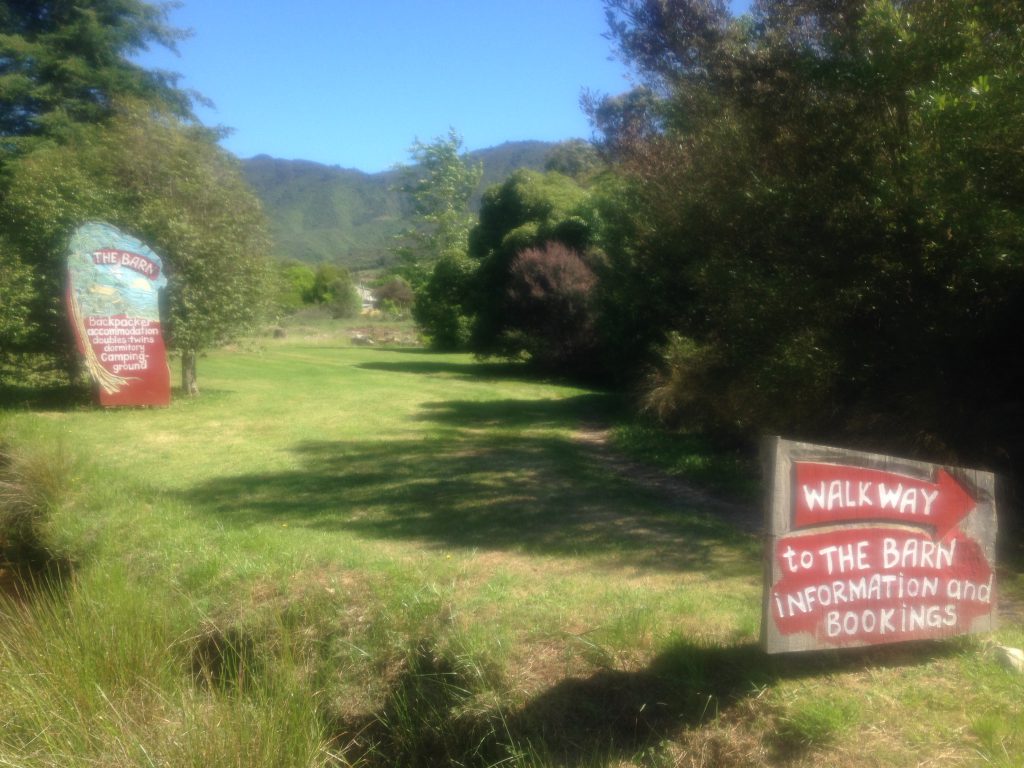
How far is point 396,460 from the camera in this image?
12.8 m

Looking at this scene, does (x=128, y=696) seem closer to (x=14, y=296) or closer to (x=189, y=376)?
(x=14, y=296)

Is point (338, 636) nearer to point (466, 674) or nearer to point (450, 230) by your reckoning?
point (466, 674)

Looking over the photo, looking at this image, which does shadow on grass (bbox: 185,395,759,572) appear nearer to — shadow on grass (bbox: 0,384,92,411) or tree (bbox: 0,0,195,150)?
shadow on grass (bbox: 0,384,92,411)

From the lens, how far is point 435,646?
6.13 m

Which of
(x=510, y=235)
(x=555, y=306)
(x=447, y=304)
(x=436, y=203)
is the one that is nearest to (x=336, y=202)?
(x=436, y=203)

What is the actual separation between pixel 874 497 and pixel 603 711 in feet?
6.10

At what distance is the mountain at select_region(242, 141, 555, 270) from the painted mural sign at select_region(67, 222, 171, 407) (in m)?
117

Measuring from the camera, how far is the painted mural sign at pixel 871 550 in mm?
4789

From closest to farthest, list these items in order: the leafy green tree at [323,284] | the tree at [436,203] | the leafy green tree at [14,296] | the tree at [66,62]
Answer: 1. the leafy green tree at [14,296]
2. the tree at [66,62]
3. the tree at [436,203]
4. the leafy green tree at [323,284]

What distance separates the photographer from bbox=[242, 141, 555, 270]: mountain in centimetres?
14623

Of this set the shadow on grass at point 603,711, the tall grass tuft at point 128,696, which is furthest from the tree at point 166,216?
the shadow on grass at point 603,711

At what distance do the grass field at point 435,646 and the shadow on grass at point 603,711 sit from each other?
13 millimetres

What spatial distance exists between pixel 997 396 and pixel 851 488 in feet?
11.9

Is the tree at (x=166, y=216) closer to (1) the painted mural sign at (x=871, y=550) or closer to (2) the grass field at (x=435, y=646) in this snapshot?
(2) the grass field at (x=435, y=646)
